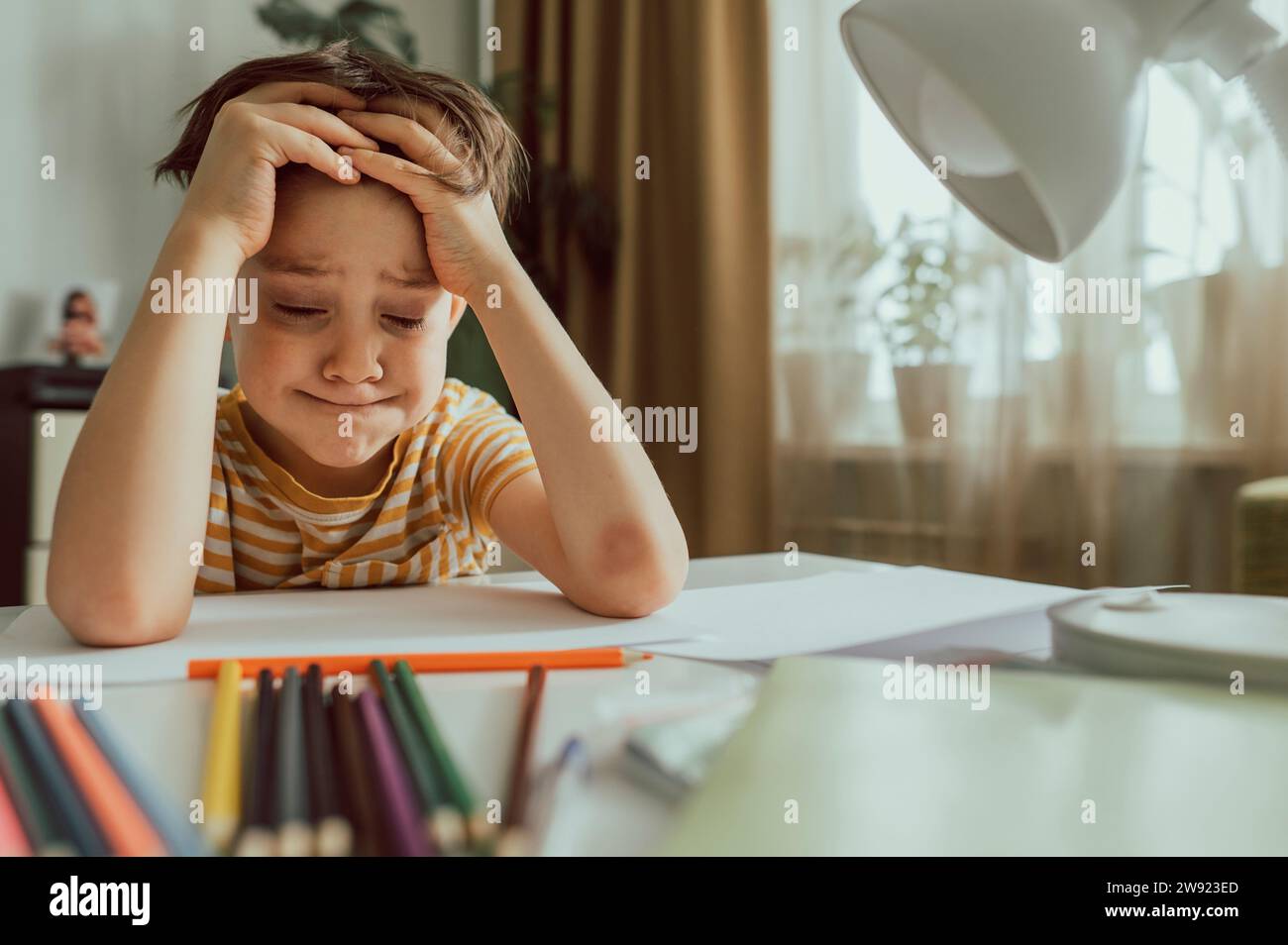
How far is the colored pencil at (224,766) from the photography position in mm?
227

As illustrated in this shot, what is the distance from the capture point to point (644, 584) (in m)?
0.54

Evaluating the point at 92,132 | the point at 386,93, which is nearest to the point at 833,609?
the point at 386,93

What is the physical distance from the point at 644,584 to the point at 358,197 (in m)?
0.29

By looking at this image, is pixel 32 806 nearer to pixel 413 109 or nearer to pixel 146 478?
pixel 146 478

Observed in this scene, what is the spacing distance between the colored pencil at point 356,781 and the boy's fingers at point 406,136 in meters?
0.38

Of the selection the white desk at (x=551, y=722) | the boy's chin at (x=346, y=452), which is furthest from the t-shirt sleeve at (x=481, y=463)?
the white desk at (x=551, y=722)

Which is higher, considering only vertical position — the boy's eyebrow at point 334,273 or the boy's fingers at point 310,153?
the boy's fingers at point 310,153

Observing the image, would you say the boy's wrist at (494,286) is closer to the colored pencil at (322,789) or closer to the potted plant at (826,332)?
the colored pencil at (322,789)

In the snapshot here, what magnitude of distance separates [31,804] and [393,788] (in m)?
0.09

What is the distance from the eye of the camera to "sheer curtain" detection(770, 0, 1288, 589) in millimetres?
1586

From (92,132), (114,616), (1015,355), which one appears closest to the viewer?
(114,616)

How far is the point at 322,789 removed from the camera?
24 cm

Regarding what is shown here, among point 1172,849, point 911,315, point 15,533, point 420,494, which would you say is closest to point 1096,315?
point 911,315
